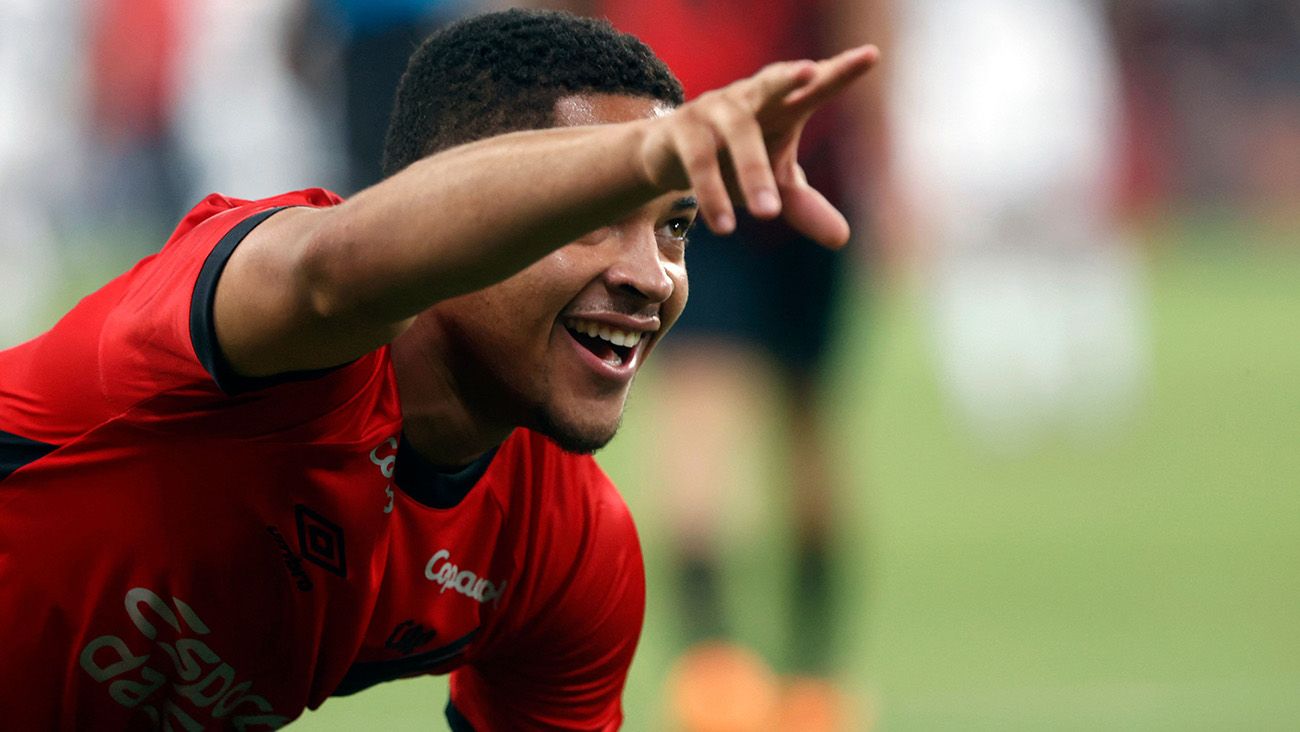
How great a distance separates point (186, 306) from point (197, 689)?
0.70 meters

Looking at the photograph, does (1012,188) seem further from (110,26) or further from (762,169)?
(762,169)

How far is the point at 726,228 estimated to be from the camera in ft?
5.47

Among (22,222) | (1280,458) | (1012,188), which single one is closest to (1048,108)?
(1012,188)

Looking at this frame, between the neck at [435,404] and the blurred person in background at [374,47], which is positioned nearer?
the neck at [435,404]

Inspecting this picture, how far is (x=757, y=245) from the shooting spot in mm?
6059

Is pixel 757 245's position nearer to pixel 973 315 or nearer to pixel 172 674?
pixel 172 674

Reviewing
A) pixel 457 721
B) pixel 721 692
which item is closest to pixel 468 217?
pixel 457 721

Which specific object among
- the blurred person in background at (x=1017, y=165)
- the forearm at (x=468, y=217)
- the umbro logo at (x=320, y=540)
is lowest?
the blurred person in background at (x=1017, y=165)

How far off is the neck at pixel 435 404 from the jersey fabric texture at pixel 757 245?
137 inches

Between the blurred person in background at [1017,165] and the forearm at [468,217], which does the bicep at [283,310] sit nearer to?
the forearm at [468,217]

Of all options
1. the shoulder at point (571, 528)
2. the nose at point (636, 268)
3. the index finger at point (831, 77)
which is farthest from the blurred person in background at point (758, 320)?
the index finger at point (831, 77)

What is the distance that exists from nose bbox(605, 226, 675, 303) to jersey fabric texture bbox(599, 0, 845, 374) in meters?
3.62

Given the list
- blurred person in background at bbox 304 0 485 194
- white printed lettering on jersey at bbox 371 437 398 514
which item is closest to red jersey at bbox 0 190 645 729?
white printed lettering on jersey at bbox 371 437 398 514

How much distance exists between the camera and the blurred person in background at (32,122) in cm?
1413
